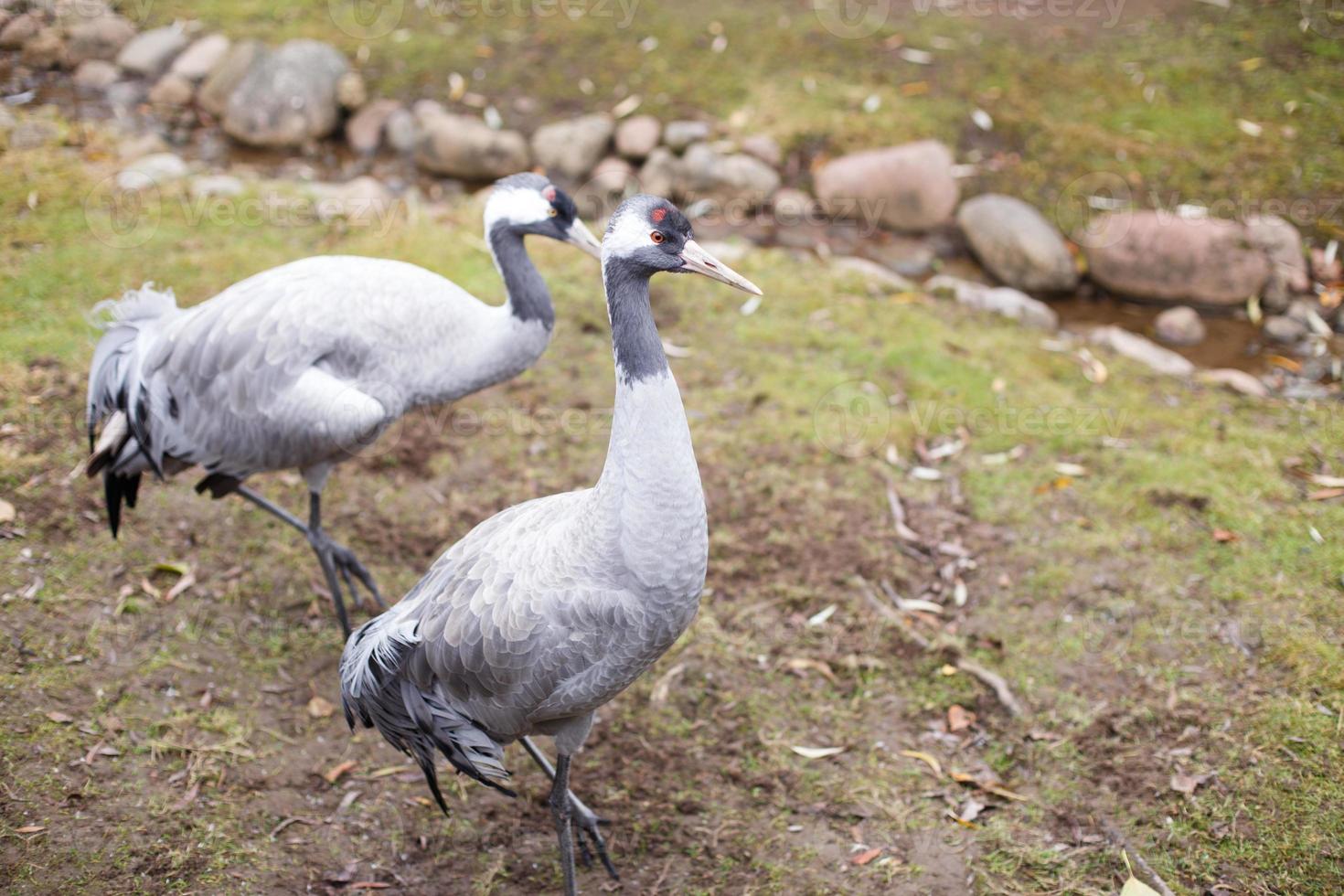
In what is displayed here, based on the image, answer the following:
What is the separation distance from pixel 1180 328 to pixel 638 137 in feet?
13.8

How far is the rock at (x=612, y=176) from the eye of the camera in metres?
7.90

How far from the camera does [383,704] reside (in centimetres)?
342

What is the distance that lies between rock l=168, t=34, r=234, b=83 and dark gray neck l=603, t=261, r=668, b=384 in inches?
282

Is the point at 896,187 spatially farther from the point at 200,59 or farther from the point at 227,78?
the point at 200,59

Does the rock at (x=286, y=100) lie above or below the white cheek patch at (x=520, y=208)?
below

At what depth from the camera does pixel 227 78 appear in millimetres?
8422

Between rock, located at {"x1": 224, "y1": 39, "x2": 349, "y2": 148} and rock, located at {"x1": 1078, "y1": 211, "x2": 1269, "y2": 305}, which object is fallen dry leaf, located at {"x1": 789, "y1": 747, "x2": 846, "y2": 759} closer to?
rock, located at {"x1": 1078, "y1": 211, "x2": 1269, "y2": 305}

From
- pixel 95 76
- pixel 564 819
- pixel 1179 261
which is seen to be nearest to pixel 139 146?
pixel 95 76

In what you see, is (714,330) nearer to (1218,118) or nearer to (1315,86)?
(1218,118)

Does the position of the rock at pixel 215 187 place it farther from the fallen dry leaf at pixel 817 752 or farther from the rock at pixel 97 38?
the fallen dry leaf at pixel 817 752

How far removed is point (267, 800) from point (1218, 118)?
8010mm

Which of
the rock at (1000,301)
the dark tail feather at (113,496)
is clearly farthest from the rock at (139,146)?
the rock at (1000,301)

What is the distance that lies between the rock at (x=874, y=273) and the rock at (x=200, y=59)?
5569 mm

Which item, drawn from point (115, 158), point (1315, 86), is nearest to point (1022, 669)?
point (1315, 86)
